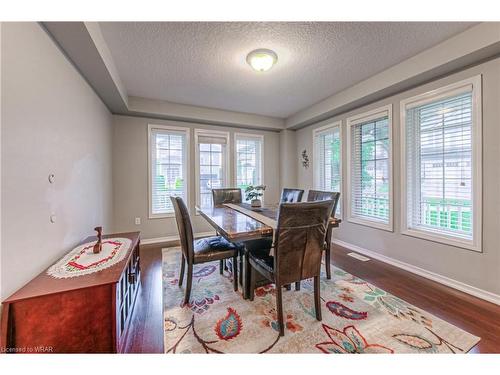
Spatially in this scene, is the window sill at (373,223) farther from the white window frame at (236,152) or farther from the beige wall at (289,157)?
the white window frame at (236,152)

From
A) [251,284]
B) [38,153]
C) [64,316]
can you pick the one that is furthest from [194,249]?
[38,153]

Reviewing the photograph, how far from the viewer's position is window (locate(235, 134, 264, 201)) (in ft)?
15.0

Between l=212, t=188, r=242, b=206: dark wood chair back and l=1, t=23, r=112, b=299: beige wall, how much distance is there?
A: 1.76m

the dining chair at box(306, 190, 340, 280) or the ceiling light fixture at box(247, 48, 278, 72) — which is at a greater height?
the ceiling light fixture at box(247, 48, 278, 72)

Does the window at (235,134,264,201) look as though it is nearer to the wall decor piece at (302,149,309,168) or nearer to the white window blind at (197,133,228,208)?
the white window blind at (197,133,228,208)

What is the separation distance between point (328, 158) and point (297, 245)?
2.90m

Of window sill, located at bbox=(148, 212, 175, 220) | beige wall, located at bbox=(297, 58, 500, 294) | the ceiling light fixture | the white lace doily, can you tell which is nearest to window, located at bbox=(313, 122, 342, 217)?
beige wall, located at bbox=(297, 58, 500, 294)

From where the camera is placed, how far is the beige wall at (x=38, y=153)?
3.82 ft

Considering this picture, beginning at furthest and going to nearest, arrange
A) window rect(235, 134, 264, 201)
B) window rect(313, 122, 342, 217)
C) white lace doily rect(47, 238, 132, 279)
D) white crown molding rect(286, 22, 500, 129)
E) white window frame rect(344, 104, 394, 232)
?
window rect(235, 134, 264, 201)
window rect(313, 122, 342, 217)
white window frame rect(344, 104, 394, 232)
white crown molding rect(286, 22, 500, 129)
white lace doily rect(47, 238, 132, 279)

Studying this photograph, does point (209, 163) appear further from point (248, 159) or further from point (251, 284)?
point (251, 284)

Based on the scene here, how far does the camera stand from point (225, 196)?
362 cm
